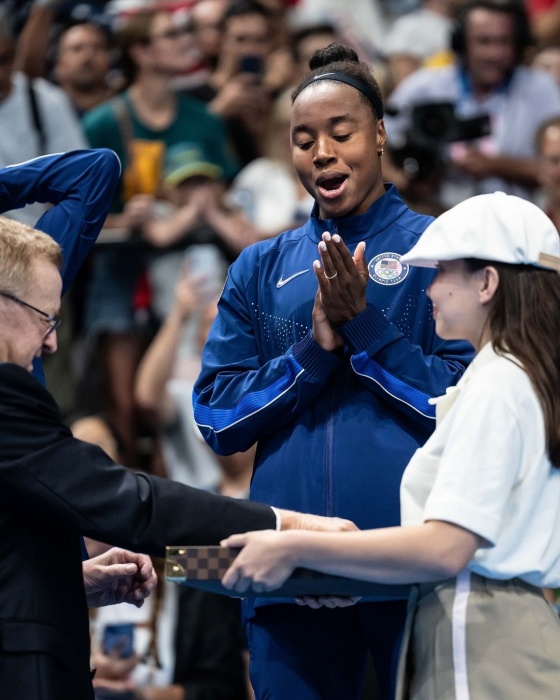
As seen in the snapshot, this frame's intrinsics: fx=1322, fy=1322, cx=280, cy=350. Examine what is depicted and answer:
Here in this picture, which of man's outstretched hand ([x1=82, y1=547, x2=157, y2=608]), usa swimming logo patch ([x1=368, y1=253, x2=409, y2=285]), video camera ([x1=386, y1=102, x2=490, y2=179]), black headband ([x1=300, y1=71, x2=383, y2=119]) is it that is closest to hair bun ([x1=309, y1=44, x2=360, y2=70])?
black headband ([x1=300, y1=71, x2=383, y2=119])

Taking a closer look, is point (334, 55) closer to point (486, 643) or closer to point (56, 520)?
Result: point (56, 520)

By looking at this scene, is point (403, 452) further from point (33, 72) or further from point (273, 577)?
point (33, 72)

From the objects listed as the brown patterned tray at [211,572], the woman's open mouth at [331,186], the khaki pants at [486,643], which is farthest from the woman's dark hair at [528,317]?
Answer: the woman's open mouth at [331,186]

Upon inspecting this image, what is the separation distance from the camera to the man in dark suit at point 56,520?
2572mm

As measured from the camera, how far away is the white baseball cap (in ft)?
8.23

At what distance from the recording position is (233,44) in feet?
23.9

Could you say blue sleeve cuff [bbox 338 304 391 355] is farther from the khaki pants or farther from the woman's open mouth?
the khaki pants

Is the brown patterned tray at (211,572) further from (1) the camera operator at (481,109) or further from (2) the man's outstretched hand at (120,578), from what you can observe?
(1) the camera operator at (481,109)

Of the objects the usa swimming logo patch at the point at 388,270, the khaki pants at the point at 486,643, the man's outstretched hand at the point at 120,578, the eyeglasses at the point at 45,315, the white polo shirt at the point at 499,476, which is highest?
the usa swimming logo patch at the point at 388,270

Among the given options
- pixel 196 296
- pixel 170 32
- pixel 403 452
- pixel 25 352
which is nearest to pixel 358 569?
pixel 403 452

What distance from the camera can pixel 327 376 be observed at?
3.01 metres

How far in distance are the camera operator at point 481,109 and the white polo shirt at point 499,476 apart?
162 inches

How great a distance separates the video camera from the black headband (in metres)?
3.20

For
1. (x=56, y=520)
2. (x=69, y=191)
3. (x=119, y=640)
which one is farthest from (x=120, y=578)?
(x=119, y=640)
